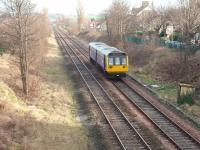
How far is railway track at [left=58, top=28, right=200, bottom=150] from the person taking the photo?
16.1 metres

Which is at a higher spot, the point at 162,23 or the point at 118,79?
the point at 162,23

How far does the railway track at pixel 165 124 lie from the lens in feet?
52.7

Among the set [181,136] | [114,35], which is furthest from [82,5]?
[181,136]

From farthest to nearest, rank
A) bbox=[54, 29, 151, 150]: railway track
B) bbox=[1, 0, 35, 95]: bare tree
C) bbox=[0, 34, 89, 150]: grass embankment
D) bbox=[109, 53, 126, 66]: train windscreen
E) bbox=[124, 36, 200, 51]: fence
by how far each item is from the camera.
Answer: bbox=[124, 36, 200, 51]: fence, bbox=[109, 53, 126, 66]: train windscreen, bbox=[1, 0, 35, 95]: bare tree, bbox=[54, 29, 151, 150]: railway track, bbox=[0, 34, 89, 150]: grass embankment

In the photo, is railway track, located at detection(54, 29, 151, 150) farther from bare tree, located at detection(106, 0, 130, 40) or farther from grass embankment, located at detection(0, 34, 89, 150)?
bare tree, located at detection(106, 0, 130, 40)

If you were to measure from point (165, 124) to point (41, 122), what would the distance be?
21.6ft

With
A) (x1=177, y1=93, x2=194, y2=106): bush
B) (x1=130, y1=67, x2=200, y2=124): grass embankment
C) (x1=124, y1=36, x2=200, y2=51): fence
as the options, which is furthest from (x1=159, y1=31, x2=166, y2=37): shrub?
(x1=177, y1=93, x2=194, y2=106): bush

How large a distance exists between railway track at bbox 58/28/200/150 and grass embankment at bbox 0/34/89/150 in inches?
156

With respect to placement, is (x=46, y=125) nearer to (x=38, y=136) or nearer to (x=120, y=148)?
(x=38, y=136)

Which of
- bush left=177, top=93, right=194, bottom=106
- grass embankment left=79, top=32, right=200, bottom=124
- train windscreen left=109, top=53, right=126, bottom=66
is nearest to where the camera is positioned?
grass embankment left=79, top=32, right=200, bottom=124

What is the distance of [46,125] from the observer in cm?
1795

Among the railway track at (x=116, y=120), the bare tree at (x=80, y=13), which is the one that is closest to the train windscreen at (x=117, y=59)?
the railway track at (x=116, y=120)

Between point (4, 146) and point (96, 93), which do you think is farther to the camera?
point (96, 93)

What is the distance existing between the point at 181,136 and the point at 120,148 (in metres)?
3.41
